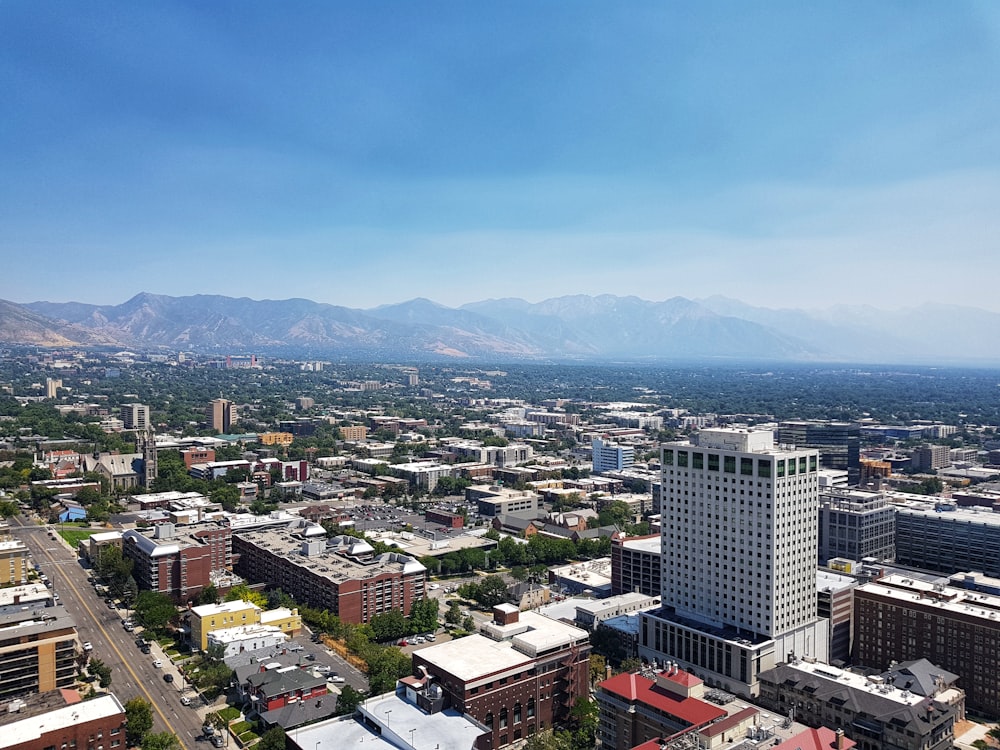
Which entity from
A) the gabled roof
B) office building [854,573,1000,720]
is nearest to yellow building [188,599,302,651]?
the gabled roof

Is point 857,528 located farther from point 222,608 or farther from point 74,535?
point 74,535

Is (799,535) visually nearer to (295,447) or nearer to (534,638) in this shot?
(534,638)

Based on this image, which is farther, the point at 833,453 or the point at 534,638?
the point at 833,453

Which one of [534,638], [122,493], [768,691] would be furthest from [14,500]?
[768,691]

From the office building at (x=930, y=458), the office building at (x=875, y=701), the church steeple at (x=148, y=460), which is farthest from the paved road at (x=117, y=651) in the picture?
the office building at (x=930, y=458)

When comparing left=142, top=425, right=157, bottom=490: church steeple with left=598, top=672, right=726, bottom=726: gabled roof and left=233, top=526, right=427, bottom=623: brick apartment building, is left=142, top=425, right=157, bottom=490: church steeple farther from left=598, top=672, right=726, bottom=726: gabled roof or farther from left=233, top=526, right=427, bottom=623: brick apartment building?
left=598, top=672, right=726, bottom=726: gabled roof
